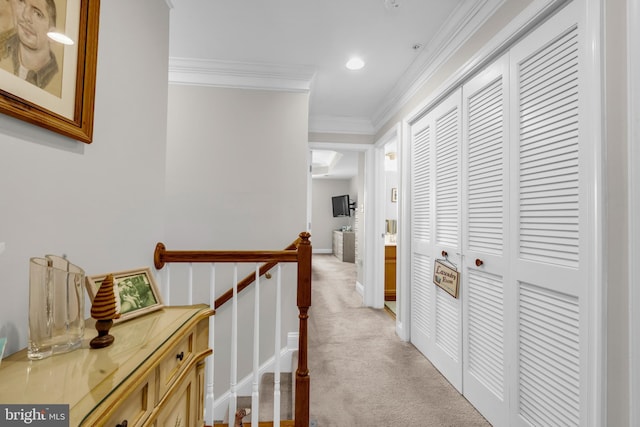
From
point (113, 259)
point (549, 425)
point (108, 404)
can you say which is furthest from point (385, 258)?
point (108, 404)

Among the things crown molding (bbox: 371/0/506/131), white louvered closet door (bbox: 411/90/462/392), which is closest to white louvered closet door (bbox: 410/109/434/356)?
white louvered closet door (bbox: 411/90/462/392)

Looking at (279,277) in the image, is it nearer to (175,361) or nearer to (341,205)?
(175,361)

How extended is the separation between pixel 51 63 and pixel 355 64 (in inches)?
86.8

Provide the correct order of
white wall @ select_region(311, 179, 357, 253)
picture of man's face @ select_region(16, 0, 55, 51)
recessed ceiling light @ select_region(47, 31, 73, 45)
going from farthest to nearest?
white wall @ select_region(311, 179, 357, 253) < recessed ceiling light @ select_region(47, 31, 73, 45) < picture of man's face @ select_region(16, 0, 55, 51)

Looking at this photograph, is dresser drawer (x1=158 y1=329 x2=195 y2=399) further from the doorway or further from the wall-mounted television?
the wall-mounted television

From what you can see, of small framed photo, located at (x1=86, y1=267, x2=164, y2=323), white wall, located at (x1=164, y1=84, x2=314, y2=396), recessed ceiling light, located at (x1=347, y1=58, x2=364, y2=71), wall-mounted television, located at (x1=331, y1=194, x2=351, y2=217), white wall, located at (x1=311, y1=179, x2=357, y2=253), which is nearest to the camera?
small framed photo, located at (x1=86, y1=267, x2=164, y2=323)

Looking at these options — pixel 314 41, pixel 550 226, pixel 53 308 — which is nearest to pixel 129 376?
pixel 53 308

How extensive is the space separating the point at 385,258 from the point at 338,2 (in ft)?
11.0

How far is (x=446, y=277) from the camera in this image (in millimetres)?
2162

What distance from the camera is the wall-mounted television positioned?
357 inches

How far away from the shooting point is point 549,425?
4.42 ft

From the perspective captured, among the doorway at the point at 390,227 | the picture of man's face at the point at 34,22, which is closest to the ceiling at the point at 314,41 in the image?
the picture of man's face at the point at 34,22

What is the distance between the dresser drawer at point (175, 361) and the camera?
855 millimetres

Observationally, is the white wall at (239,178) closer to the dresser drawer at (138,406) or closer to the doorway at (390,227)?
the doorway at (390,227)
